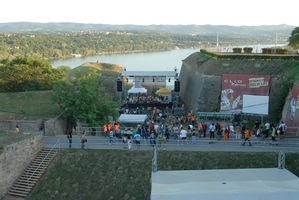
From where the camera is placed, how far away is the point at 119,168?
15.9 m

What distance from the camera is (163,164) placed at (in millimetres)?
15992

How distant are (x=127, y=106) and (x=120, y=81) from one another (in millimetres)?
2723

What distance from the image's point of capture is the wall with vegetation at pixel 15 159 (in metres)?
15.4

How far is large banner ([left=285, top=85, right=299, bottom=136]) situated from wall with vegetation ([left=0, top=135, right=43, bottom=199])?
525 inches

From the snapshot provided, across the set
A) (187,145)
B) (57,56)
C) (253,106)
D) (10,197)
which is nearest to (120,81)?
(253,106)

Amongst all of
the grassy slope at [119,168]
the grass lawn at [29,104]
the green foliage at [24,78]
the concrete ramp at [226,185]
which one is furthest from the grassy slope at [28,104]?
the concrete ramp at [226,185]

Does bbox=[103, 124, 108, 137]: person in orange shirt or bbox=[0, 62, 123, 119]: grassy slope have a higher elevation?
bbox=[103, 124, 108, 137]: person in orange shirt

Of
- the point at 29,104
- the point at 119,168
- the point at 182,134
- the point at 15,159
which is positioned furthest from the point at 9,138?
the point at 29,104

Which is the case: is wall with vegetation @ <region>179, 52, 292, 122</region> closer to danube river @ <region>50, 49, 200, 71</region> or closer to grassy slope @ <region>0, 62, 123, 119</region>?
grassy slope @ <region>0, 62, 123, 119</region>

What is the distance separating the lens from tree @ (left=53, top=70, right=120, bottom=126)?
20562 millimetres

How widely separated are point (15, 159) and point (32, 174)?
3.38 feet

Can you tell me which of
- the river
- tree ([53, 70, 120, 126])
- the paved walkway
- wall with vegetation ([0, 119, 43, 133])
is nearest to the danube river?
the river

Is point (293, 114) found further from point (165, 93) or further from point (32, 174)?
point (32, 174)

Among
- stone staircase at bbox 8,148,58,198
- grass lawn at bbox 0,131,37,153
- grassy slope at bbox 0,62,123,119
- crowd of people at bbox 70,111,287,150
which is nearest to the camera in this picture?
stone staircase at bbox 8,148,58,198
